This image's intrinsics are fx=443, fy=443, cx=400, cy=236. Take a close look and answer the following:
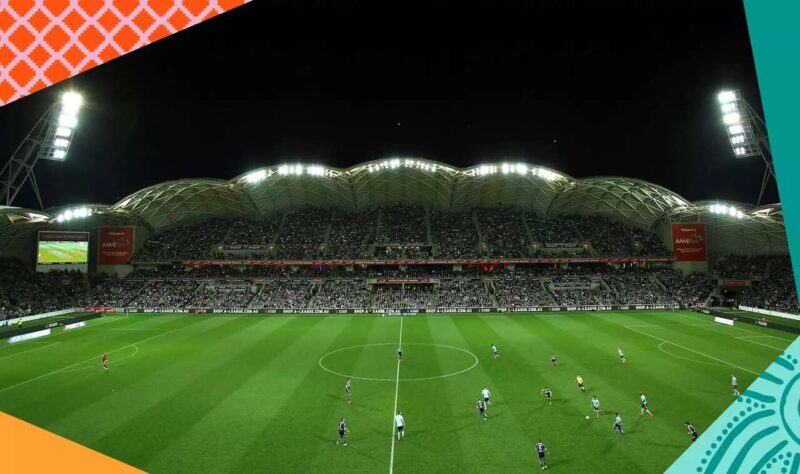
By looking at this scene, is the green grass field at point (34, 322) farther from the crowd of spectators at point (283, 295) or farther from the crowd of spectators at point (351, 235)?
the crowd of spectators at point (351, 235)

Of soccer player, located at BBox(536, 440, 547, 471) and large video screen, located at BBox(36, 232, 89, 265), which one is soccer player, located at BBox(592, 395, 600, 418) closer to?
soccer player, located at BBox(536, 440, 547, 471)

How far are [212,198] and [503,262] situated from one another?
41.8 meters

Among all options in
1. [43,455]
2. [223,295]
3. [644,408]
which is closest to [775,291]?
[644,408]

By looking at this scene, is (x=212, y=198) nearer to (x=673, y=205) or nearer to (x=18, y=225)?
(x=18, y=225)

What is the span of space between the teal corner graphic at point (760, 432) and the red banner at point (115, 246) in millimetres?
69426

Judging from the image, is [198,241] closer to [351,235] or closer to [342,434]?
[351,235]

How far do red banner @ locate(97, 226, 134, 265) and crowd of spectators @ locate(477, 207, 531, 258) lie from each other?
1944 inches

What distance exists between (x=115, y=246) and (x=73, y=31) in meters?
65.1

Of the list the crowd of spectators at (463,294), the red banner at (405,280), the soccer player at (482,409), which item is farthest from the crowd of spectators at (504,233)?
the soccer player at (482,409)

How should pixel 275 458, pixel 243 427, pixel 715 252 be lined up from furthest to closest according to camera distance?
pixel 715 252
pixel 243 427
pixel 275 458

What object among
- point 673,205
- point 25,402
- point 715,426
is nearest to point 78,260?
point 25,402

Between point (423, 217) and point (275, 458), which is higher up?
point (423, 217)

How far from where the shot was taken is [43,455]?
428 cm

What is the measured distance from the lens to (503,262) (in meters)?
A: 59.6
